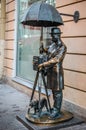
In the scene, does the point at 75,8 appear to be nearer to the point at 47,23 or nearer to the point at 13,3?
the point at 47,23

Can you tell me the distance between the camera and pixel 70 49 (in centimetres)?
600

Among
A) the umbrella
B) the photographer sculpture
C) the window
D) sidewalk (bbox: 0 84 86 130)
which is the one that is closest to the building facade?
the window

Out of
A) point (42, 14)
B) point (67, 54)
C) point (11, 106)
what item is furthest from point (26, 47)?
point (42, 14)

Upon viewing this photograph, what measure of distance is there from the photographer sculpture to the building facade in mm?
550

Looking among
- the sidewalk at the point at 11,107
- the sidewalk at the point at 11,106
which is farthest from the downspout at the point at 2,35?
the sidewalk at the point at 11,106

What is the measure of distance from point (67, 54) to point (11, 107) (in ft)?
→ 5.77

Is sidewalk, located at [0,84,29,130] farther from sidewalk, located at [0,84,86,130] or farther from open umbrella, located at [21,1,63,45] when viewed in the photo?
open umbrella, located at [21,1,63,45]

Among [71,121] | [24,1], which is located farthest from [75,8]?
[24,1]

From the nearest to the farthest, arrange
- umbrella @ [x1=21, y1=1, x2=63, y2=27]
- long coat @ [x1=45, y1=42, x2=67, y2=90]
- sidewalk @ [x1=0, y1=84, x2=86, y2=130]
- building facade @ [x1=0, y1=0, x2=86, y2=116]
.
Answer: umbrella @ [x1=21, y1=1, x2=63, y2=27]
long coat @ [x1=45, y1=42, x2=67, y2=90]
sidewalk @ [x1=0, y1=84, x2=86, y2=130]
building facade @ [x1=0, y1=0, x2=86, y2=116]

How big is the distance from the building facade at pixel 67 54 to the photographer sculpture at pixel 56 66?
0.55 metres

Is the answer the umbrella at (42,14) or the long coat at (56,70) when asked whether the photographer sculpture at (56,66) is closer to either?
the long coat at (56,70)

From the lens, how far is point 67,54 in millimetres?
6090

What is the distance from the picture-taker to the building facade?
5656 mm

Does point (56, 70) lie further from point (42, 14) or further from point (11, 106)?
point (11, 106)
